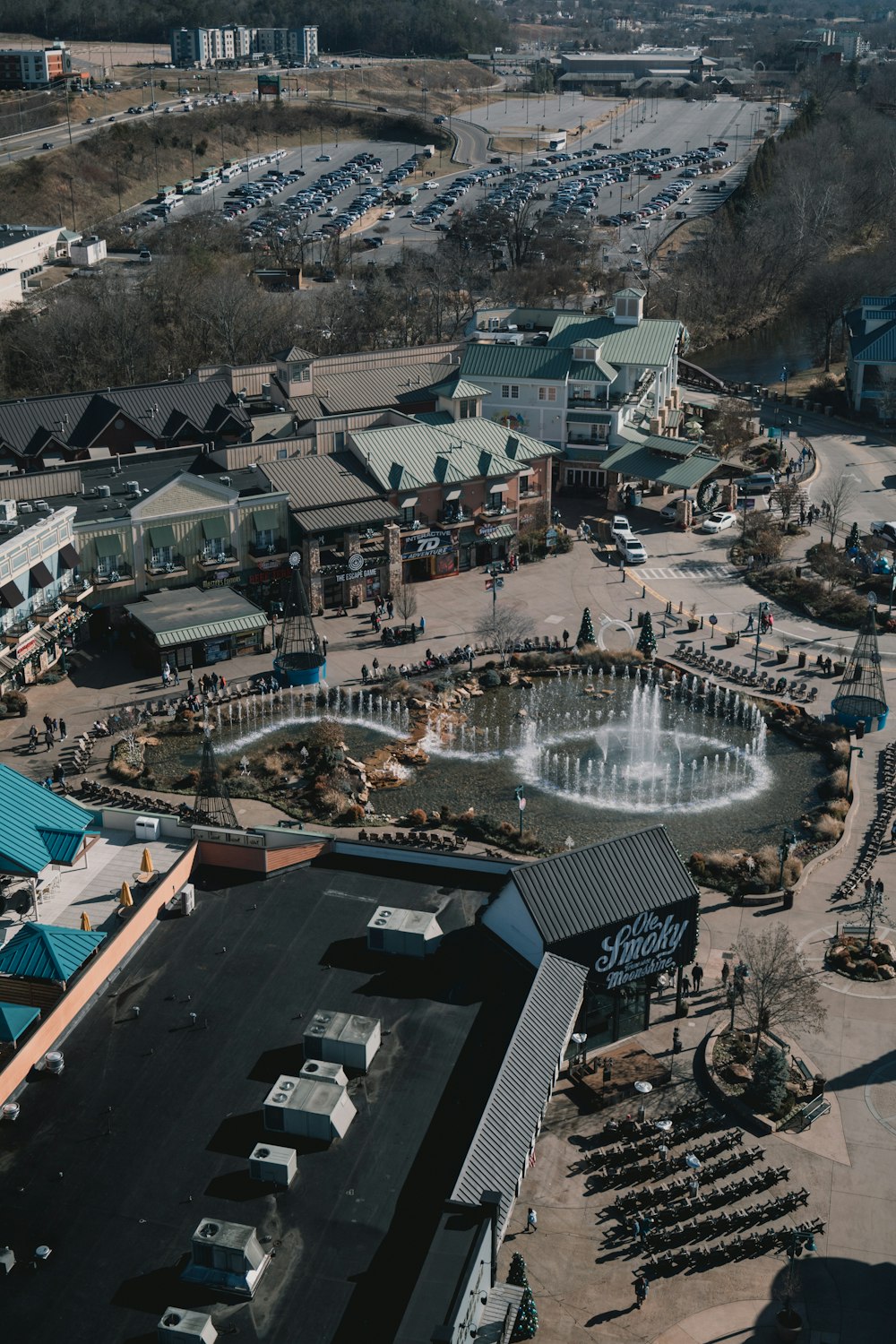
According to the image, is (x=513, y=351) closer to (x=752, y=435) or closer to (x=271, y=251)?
(x=752, y=435)

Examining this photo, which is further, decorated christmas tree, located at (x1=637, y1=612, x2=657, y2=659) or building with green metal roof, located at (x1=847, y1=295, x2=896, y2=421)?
building with green metal roof, located at (x1=847, y1=295, x2=896, y2=421)

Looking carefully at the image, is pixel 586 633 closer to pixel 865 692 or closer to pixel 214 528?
pixel 865 692

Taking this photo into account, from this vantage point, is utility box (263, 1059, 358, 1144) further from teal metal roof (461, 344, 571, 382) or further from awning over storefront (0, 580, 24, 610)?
teal metal roof (461, 344, 571, 382)

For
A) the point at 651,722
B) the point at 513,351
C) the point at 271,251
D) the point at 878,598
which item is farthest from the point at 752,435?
the point at 271,251

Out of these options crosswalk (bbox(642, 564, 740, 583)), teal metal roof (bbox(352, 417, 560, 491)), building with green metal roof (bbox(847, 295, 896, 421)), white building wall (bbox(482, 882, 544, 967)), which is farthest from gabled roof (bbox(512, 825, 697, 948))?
building with green metal roof (bbox(847, 295, 896, 421))

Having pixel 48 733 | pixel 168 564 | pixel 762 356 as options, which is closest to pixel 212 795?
pixel 48 733

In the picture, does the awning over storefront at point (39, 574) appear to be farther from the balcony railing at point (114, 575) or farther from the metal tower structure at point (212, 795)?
the metal tower structure at point (212, 795)

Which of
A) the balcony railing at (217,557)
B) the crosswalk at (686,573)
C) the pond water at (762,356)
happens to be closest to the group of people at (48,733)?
the balcony railing at (217,557)
